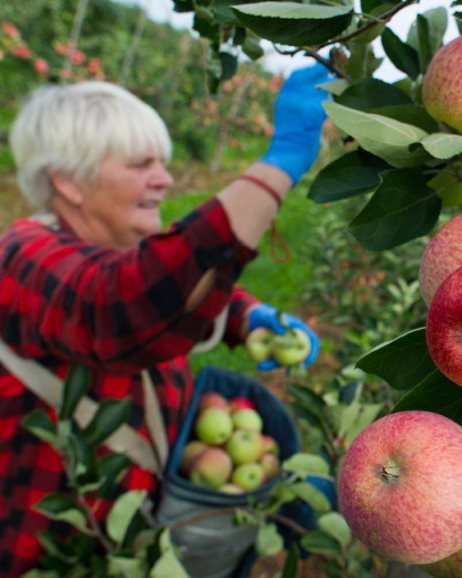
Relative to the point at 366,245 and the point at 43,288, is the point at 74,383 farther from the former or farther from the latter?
the point at 366,245

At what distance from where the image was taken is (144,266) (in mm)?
1295

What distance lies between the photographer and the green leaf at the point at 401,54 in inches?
24.3

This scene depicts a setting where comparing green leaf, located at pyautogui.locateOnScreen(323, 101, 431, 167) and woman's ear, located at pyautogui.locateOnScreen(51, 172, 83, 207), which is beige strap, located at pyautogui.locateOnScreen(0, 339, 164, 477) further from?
green leaf, located at pyautogui.locateOnScreen(323, 101, 431, 167)

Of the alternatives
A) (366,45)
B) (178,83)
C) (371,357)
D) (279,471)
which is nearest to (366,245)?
(371,357)

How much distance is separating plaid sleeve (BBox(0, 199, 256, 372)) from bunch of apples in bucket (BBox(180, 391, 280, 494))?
1.77ft

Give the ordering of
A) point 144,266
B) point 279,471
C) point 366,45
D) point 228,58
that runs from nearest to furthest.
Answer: point 366,45 < point 228,58 < point 144,266 < point 279,471

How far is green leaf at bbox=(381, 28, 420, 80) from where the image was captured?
0.62m

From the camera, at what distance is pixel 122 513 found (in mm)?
1297

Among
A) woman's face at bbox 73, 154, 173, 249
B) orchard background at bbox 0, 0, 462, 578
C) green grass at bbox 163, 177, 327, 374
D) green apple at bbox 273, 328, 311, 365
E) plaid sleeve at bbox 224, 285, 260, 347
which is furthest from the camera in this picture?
green grass at bbox 163, 177, 327, 374

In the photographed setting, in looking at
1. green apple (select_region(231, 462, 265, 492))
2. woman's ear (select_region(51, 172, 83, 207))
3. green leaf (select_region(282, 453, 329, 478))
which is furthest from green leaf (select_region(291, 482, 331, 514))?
woman's ear (select_region(51, 172, 83, 207))

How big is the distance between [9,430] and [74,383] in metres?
0.35

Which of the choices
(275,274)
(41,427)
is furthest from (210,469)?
(275,274)

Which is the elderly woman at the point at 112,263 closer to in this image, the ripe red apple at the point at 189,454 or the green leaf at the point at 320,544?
the ripe red apple at the point at 189,454

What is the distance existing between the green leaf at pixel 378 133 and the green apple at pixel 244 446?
5.07ft
